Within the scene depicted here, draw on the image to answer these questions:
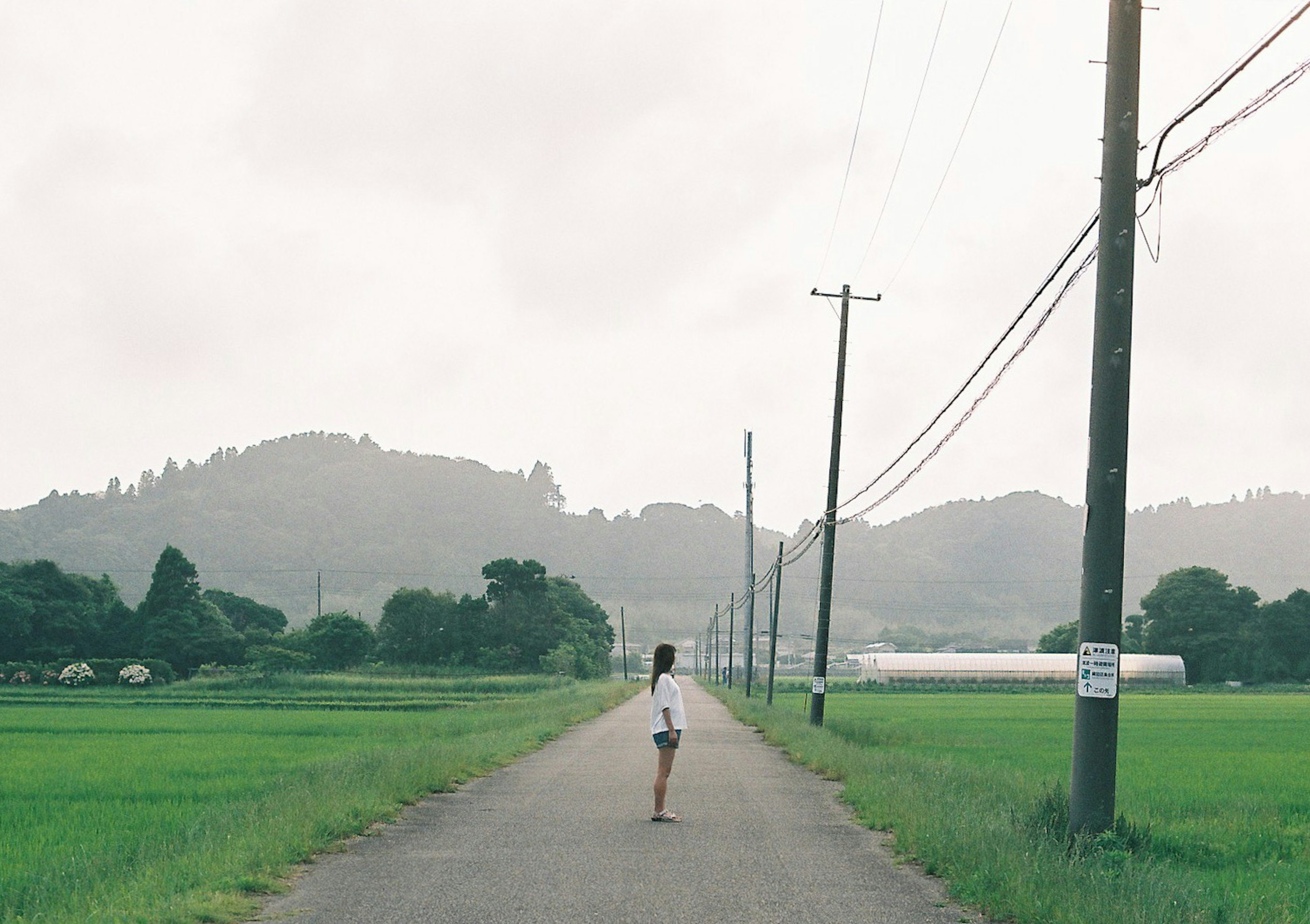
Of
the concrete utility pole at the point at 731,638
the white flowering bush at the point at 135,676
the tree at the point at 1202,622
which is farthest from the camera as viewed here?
the tree at the point at 1202,622

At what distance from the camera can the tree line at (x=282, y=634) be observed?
89.6 meters

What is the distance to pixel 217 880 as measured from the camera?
9.60m

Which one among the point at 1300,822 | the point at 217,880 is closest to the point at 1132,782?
the point at 1300,822

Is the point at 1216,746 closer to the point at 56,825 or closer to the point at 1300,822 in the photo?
the point at 1300,822

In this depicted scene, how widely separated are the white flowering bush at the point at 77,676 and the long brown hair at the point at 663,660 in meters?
69.8

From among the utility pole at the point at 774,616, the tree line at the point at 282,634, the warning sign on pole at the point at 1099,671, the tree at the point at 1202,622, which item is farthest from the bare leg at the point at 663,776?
the tree at the point at 1202,622

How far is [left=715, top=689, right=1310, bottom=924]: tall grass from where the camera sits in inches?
344

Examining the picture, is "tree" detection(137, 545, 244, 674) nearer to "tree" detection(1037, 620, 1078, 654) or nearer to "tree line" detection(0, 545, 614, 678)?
"tree line" detection(0, 545, 614, 678)

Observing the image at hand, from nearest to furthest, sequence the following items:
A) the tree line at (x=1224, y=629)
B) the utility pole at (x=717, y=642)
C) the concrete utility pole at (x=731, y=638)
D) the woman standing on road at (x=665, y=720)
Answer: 1. the woman standing on road at (x=665, y=720)
2. the concrete utility pole at (x=731, y=638)
3. the tree line at (x=1224, y=629)
4. the utility pole at (x=717, y=642)

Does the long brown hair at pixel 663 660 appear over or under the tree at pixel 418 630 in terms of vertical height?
over

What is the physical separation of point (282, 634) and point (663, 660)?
104950mm

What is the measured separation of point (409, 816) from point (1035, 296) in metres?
9.49

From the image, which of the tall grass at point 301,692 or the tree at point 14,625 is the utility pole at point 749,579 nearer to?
the tall grass at point 301,692

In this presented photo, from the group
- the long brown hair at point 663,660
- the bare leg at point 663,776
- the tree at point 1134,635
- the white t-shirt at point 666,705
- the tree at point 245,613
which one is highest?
the long brown hair at point 663,660
